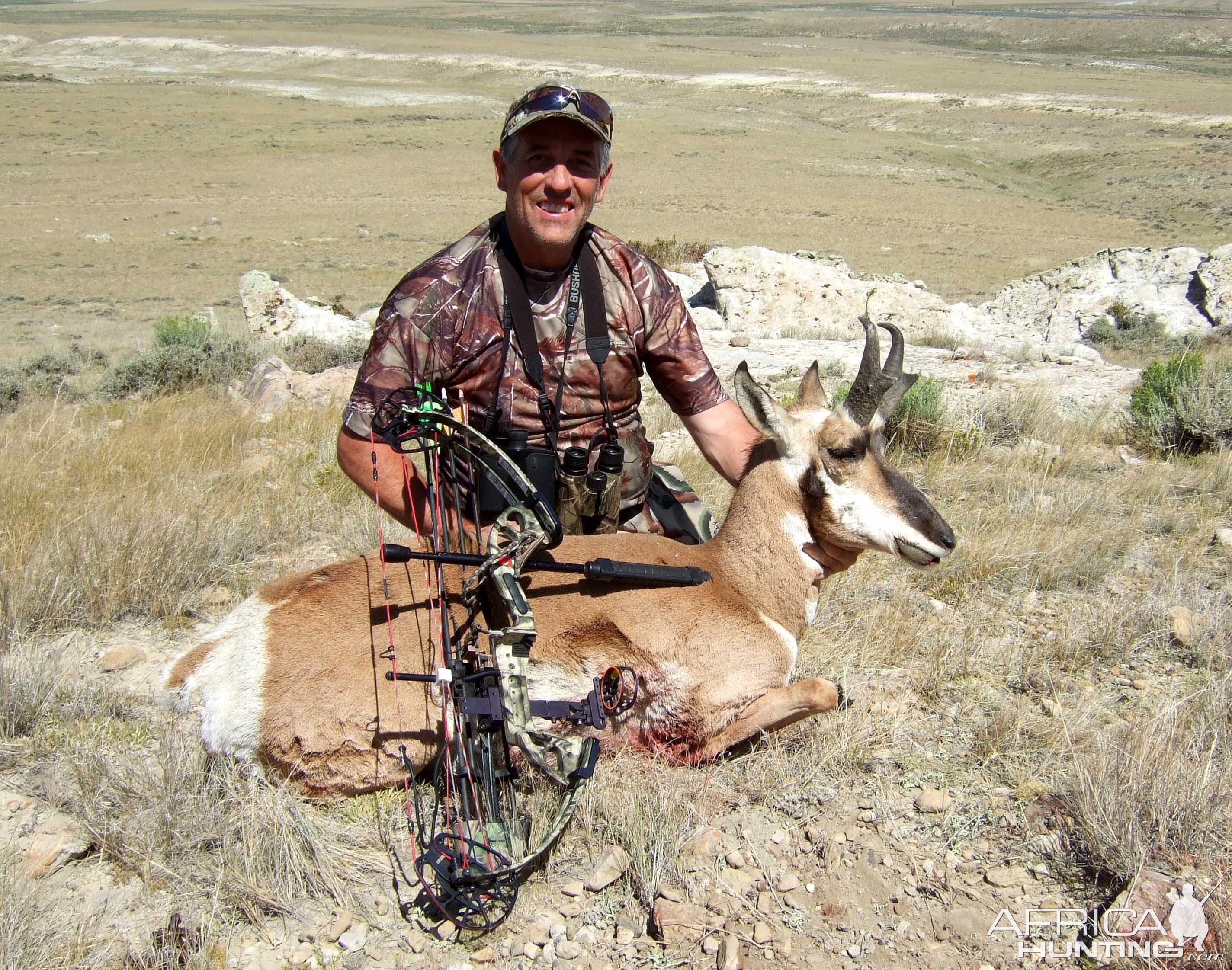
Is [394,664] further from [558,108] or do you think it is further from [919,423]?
[919,423]

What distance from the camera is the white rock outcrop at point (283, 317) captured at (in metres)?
11.6

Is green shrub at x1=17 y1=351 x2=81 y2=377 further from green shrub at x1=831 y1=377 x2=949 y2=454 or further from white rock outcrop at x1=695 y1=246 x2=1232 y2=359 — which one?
green shrub at x1=831 y1=377 x2=949 y2=454

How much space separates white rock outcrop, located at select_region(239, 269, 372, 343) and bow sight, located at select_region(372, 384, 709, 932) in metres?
8.60

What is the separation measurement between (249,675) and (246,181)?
30.5 m

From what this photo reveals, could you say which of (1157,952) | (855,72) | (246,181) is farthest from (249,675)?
(855,72)

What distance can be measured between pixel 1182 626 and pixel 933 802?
5.64 ft

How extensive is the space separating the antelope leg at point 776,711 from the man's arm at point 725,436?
99cm

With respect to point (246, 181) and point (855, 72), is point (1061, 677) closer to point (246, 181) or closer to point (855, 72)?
point (246, 181)

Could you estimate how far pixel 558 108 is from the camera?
389 cm

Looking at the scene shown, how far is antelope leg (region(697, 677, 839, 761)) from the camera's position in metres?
3.39

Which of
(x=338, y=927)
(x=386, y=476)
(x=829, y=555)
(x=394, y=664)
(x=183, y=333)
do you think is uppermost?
(x=386, y=476)

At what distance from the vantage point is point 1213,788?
3064 mm

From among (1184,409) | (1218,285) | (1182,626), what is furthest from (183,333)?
(1218,285)

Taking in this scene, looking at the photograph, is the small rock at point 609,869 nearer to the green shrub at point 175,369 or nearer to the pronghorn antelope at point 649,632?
the pronghorn antelope at point 649,632
